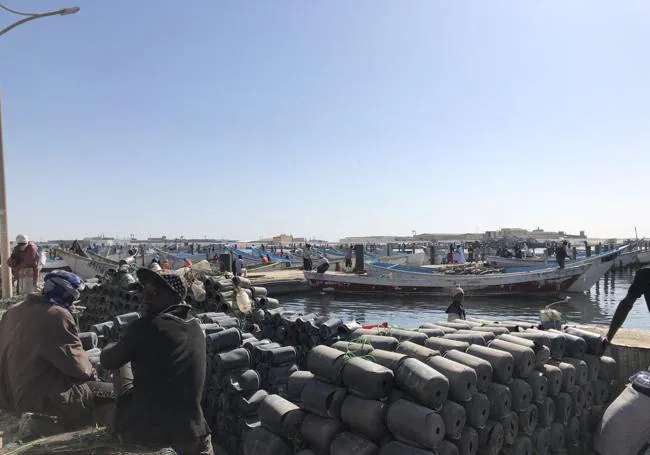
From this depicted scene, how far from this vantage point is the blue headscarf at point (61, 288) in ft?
14.8

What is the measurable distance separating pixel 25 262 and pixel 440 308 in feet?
68.4

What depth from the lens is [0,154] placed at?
1422 cm

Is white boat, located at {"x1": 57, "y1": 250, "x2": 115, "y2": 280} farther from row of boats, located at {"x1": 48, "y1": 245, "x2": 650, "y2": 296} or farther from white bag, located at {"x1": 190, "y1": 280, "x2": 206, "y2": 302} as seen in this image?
white bag, located at {"x1": 190, "y1": 280, "x2": 206, "y2": 302}

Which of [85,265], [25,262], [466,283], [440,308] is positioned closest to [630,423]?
[25,262]

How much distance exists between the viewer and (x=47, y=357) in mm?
4324

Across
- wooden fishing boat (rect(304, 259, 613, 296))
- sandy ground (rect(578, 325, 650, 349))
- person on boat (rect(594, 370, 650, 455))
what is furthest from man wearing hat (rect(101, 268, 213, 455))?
wooden fishing boat (rect(304, 259, 613, 296))

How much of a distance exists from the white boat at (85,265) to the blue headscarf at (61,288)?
28.2 metres

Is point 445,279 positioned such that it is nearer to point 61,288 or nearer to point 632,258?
point 61,288

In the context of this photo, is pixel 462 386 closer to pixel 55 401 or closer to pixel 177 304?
pixel 177 304

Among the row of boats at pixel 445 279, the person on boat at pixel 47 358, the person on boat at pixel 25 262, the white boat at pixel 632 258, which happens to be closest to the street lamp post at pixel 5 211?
the person on boat at pixel 25 262

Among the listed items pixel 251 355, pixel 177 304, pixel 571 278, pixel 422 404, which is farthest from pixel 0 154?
pixel 571 278

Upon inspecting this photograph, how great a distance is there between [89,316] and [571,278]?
1085 inches

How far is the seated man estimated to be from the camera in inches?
171

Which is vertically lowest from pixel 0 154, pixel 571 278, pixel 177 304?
pixel 571 278
